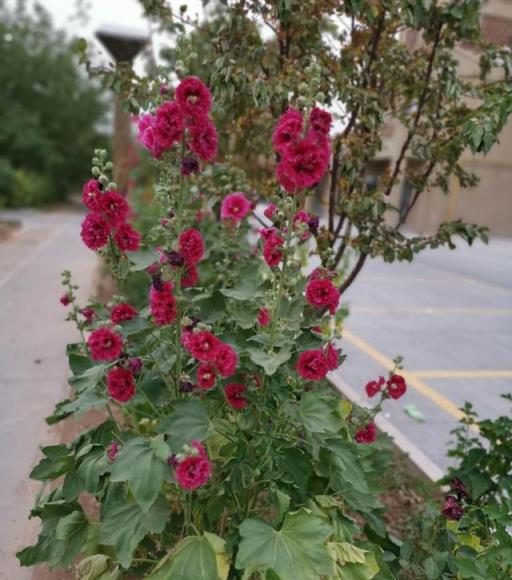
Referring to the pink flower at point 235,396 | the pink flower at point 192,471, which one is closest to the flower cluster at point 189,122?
the pink flower at point 235,396

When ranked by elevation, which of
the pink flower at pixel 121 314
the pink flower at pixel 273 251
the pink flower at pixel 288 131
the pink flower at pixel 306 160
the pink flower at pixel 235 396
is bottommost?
the pink flower at pixel 235 396

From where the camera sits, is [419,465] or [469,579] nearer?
[469,579]

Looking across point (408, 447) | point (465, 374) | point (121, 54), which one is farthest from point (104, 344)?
point (121, 54)

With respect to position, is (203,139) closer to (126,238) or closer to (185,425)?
(126,238)

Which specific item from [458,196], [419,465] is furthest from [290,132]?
[458,196]

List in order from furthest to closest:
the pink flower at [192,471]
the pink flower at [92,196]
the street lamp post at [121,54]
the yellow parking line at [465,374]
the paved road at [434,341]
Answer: the street lamp post at [121,54] < the yellow parking line at [465,374] < the paved road at [434,341] < the pink flower at [92,196] < the pink flower at [192,471]

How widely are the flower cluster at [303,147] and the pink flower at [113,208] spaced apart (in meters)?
0.51

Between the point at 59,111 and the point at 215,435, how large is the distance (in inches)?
861

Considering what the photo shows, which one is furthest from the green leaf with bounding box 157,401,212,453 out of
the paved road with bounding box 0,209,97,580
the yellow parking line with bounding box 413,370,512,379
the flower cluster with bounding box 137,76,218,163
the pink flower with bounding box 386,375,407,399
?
the yellow parking line with bounding box 413,370,512,379

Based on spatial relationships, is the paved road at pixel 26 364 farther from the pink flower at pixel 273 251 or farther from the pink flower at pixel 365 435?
the pink flower at pixel 273 251

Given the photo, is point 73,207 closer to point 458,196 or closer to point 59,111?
point 59,111

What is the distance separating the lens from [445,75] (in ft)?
9.26

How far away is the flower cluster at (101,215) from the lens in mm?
1623

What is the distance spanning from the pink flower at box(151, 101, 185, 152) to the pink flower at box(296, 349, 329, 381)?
764mm
